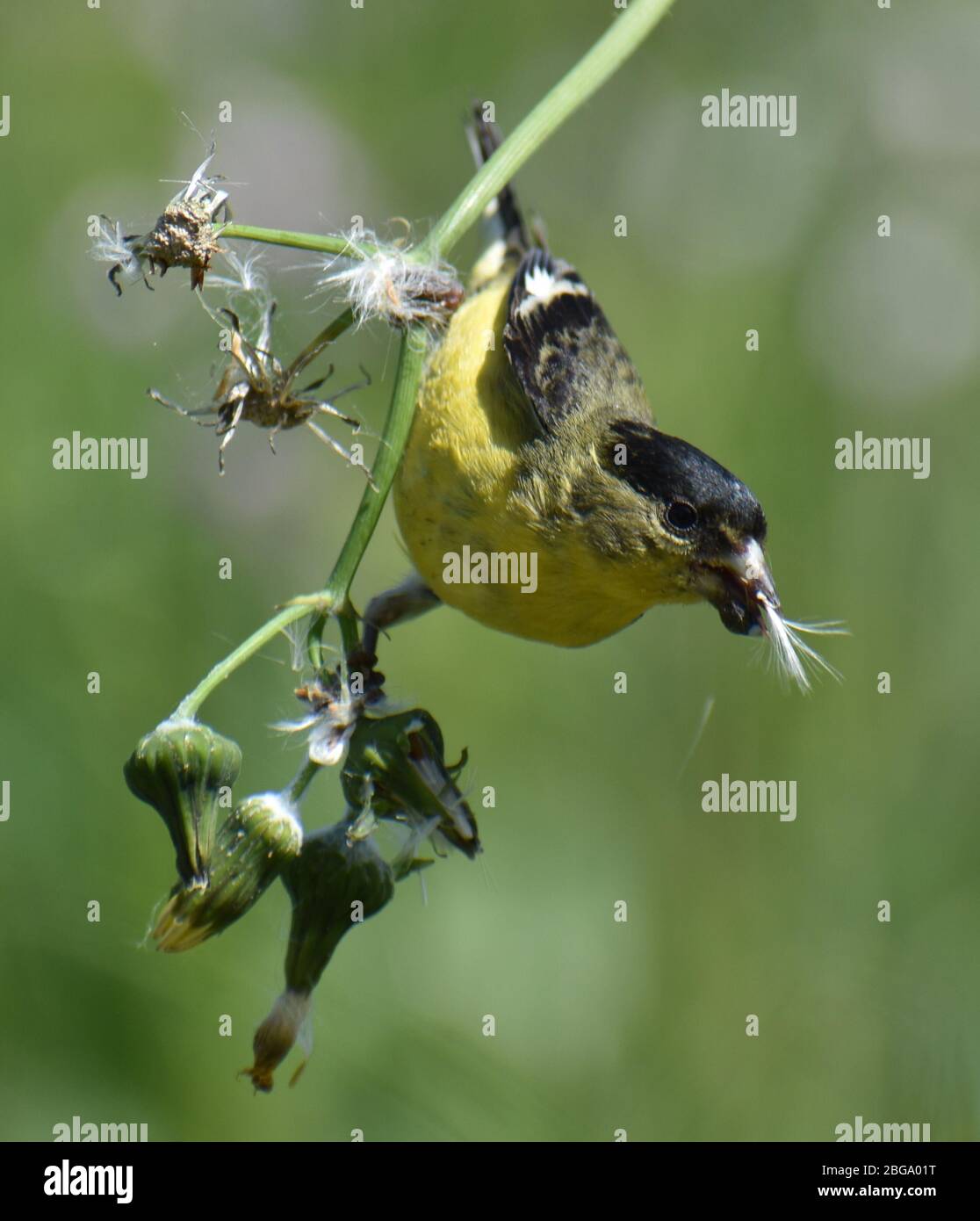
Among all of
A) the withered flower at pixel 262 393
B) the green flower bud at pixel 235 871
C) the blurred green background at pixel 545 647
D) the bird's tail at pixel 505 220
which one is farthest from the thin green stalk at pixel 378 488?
the bird's tail at pixel 505 220

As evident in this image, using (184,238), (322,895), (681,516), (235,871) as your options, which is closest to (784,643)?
(681,516)

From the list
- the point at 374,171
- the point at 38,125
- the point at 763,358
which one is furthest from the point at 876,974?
the point at 38,125

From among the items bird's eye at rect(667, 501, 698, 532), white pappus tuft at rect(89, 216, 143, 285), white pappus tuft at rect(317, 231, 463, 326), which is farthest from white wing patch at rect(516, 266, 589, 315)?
white pappus tuft at rect(89, 216, 143, 285)

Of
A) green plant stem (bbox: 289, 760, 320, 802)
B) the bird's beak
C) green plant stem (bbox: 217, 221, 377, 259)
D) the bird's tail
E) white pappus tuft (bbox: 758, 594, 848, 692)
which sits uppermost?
the bird's tail

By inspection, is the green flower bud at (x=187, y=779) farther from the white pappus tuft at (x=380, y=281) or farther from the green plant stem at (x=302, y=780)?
the white pappus tuft at (x=380, y=281)

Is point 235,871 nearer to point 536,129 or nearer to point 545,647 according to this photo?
point 536,129

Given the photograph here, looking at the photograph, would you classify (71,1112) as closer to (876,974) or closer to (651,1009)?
(651,1009)

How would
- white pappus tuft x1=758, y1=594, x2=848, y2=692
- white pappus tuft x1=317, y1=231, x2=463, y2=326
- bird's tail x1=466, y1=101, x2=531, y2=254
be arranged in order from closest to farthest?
white pappus tuft x1=317, y1=231, x2=463, y2=326 → white pappus tuft x1=758, y1=594, x2=848, y2=692 → bird's tail x1=466, y1=101, x2=531, y2=254

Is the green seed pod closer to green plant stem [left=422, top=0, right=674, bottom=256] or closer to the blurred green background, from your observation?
the blurred green background
